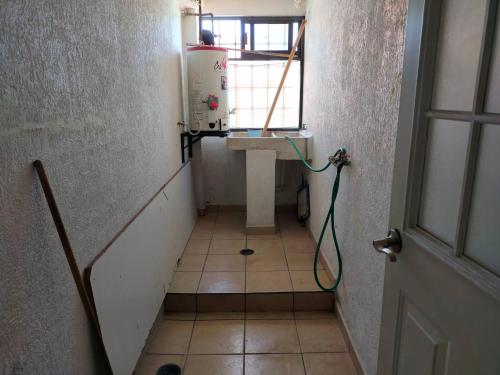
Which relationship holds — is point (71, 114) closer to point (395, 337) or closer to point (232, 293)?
point (395, 337)

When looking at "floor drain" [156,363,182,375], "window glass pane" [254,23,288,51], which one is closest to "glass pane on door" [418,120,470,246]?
"floor drain" [156,363,182,375]

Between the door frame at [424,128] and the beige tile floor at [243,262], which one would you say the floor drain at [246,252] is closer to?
the beige tile floor at [243,262]

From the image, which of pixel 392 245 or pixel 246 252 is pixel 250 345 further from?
pixel 392 245

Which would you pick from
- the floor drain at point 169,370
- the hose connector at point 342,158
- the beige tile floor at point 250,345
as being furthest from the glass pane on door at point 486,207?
the floor drain at point 169,370

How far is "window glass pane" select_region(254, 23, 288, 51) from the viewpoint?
3543mm

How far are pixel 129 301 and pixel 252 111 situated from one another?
8.78ft

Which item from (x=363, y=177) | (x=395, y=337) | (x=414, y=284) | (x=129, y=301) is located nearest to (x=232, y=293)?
(x=129, y=301)

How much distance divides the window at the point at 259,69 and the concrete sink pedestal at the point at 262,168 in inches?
24.3

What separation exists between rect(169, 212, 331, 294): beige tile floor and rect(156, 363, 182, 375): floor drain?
528 mm

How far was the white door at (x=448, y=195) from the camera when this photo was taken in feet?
2.07

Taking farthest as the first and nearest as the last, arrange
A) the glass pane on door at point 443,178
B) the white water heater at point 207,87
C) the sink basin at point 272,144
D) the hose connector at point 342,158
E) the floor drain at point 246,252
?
1. the sink basin at point 272,144
2. the white water heater at point 207,87
3. the floor drain at point 246,252
4. the hose connector at point 342,158
5. the glass pane on door at point 443,178

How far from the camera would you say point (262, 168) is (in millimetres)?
3195

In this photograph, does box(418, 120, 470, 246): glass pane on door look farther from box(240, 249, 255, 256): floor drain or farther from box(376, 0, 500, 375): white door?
box(240, 249, 255, 256): floor drain

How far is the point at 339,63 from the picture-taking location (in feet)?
6.86
